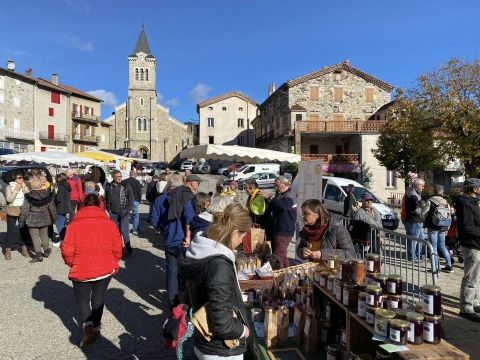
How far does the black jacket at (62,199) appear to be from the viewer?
882cm

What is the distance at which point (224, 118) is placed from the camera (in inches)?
2172

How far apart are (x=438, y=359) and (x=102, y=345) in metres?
3.59

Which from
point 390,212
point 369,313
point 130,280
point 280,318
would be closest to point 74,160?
point 130,280

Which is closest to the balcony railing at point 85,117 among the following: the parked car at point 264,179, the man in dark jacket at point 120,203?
the parked car at point 264,179

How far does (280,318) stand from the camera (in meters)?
3.30

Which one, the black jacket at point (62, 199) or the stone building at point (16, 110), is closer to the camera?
the black jacket at point (62, 199)

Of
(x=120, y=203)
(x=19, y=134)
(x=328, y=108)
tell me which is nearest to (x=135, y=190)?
(x=120, y=203)

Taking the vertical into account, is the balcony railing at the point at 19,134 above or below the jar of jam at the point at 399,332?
above

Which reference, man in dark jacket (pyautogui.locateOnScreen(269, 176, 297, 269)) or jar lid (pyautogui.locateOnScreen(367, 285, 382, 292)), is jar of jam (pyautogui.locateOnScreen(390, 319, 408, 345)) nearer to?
jar lid (pyautogui.locateOnScreen(367, 285, 382, 292))

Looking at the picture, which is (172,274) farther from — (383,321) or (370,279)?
(383,321)

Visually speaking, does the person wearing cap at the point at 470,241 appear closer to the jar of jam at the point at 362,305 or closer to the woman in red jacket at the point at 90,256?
the jar of jam at the point at 362,305

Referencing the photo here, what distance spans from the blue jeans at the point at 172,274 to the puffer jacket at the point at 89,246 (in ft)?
3.11

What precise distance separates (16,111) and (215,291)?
49.0 metres

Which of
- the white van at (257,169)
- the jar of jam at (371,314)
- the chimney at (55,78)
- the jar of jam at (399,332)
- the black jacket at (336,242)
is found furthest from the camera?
the chimney at (55,78)
